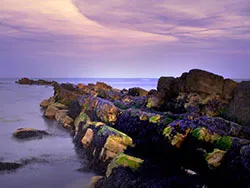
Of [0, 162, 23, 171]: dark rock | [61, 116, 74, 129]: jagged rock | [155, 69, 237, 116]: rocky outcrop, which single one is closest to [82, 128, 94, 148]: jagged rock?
[0, 162, 23, 171]: dark rock

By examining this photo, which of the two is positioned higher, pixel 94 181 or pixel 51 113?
pixel 51 113

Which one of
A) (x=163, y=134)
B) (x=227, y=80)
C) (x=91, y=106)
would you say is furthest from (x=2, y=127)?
(x=227, y=80)

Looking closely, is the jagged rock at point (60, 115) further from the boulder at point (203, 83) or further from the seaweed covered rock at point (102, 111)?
the boulder at point (203, 83)

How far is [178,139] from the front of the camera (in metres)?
9.52

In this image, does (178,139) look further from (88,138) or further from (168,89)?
(168,89)

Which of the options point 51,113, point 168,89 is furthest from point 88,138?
point 51,113

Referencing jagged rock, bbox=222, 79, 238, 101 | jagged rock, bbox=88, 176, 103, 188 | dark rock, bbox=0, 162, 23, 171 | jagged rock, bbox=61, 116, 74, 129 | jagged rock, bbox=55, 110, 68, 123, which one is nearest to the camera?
jagged rock, bbox=88, 176, 103, 188

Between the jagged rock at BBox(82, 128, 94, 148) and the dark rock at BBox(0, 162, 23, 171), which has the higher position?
the jagged rock at BBox(82, 128, 94, 148)

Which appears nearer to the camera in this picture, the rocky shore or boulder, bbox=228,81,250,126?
the rocky shore

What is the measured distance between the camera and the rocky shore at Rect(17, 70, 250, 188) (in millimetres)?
7652

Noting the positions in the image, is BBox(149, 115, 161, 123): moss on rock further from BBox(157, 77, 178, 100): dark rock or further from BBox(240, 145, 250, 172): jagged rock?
BBox(157, 77, 178, 100): dark rock

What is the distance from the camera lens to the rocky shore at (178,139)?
765 centimetres

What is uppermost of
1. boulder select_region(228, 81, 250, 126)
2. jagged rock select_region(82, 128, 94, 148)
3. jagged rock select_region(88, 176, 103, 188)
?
boulder select_region(228, 81, 250, 126)

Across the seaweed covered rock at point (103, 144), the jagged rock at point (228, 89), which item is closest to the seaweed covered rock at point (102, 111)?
the seaweed covered rock at point (103, 144)
